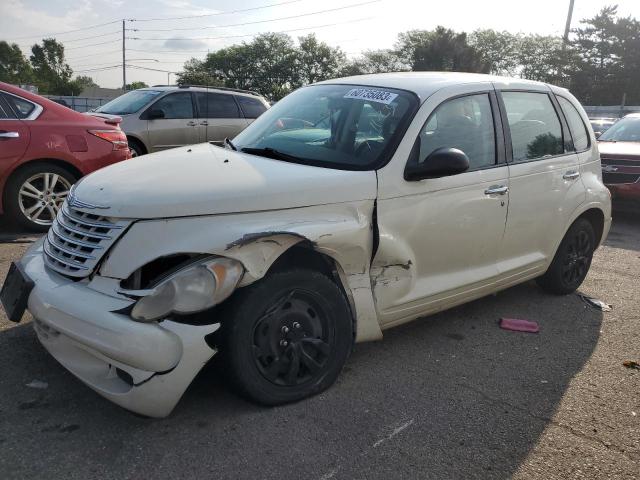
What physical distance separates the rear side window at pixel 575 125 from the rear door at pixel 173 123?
7319 mm

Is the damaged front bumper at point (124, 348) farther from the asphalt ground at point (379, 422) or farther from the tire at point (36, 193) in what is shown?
the tire at point (36, 193)

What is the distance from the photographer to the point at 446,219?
3.67 m

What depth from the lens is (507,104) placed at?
4258 mm

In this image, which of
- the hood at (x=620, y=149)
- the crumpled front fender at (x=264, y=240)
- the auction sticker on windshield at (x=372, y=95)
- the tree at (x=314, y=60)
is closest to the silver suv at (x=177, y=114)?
the hood at (x=620, y=149)

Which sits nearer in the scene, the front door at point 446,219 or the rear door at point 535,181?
the front door at point 446,219

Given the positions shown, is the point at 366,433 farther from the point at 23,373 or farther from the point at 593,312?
the point at 593,312

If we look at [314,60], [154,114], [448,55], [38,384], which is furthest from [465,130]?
[314,60]

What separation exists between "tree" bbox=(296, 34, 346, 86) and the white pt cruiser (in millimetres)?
90470

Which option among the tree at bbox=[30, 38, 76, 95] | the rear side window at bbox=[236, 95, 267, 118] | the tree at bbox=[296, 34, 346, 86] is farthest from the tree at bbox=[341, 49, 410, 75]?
the rear side window at bbox=[236, 95, 267, 118]

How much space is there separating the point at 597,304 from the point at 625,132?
20.3ft

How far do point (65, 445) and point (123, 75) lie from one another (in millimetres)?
80072

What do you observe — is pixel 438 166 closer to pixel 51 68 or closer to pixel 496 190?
pixel 496 190

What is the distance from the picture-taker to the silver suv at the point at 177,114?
10.4m

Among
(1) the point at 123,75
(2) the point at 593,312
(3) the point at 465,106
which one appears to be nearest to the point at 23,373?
(3) the point at 465,106
